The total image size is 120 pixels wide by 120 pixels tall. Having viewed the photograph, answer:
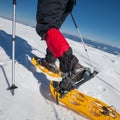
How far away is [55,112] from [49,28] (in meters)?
1.54

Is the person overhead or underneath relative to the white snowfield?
overhead

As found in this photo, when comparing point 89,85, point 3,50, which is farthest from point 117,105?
point 3,50

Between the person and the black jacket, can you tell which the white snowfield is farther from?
the black jacket

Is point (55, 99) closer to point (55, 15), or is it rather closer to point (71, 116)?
point (71, 116)

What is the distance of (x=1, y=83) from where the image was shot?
4.07m

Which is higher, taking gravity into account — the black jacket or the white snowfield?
the black jacket

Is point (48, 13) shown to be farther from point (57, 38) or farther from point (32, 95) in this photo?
point (32, 95)

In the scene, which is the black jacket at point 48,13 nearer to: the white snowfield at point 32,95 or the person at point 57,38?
the person at point 57,38

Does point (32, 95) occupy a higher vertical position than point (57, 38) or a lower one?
lower

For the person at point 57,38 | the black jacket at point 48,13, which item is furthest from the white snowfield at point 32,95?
the black jacket at point 48,13

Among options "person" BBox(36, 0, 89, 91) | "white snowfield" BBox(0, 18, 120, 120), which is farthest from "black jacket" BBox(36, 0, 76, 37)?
"white snowfield" BBox(0, 18, 120, 120)

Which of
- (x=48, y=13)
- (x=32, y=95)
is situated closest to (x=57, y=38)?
(x=48, y=13)

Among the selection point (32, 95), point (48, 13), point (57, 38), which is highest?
point (48, 13)

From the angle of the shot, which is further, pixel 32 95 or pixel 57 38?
pixel 32 95
